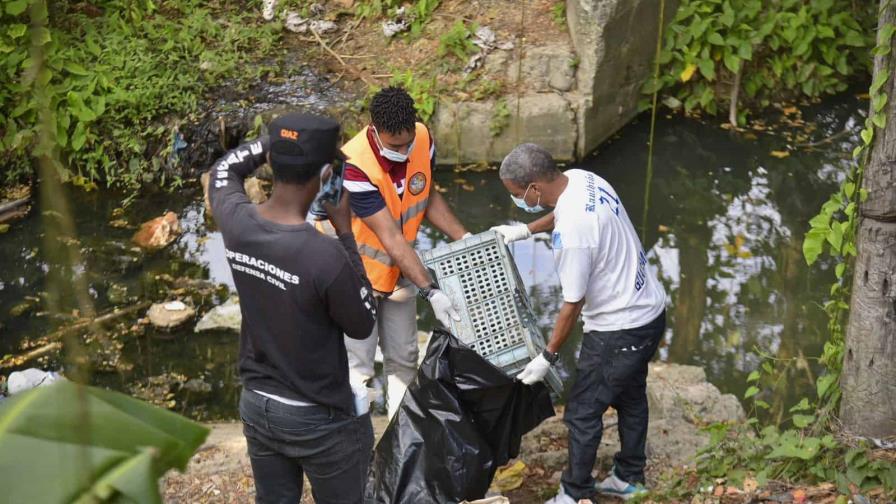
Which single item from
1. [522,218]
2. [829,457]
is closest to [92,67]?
[522,218]

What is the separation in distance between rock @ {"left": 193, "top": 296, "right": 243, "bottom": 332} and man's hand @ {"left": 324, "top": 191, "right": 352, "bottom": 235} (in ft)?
11.3

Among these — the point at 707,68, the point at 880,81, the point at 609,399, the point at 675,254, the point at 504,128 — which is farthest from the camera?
the point at 707,68

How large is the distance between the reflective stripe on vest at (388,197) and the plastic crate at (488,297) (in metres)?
0.26

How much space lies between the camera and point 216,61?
31.3 ft

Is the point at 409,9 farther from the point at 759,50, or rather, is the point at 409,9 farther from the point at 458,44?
the point at 759,50

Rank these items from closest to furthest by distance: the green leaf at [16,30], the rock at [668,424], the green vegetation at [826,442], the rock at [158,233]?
the green vegetation at [826,442], the rock at [668,424], the rock at [158,233], the green leaf at [16,30]

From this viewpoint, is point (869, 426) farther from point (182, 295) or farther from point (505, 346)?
point (182, 295)

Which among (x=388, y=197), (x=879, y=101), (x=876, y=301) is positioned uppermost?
(x=879, y=101)

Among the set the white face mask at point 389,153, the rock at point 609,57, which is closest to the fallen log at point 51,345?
the white face mask at point 389,153

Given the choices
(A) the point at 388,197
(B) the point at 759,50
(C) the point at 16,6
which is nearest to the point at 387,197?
(A) the point at 388,197

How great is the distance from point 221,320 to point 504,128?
329 cm

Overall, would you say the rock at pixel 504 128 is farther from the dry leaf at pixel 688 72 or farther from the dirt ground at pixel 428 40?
the dry leaf at pixel 688 72

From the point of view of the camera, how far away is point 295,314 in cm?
323

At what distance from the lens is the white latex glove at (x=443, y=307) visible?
4445mm
